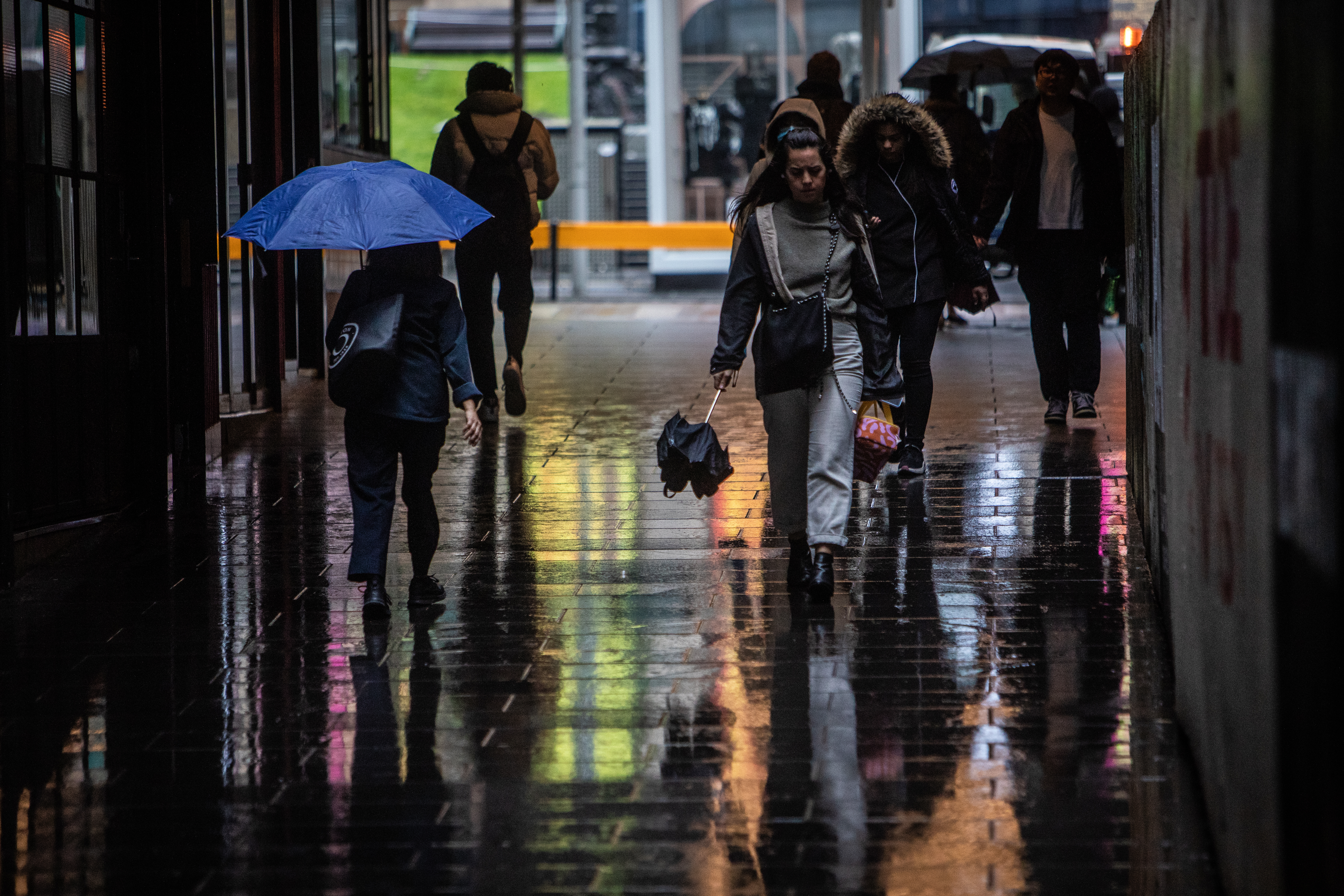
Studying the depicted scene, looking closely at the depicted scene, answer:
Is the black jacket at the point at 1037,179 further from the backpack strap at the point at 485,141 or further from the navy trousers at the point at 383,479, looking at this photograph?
the navy trousers at the point at 383,479

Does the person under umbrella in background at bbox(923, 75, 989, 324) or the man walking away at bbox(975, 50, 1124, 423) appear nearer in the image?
the man walking away at bbox(975, 50, 1124, 423)

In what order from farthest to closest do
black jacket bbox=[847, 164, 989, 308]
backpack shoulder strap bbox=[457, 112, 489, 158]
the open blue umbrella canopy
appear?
1. backpack shoulder strap bbox=[457, 112, 489, 158]
2. black jacket bbox=[847, 164, 989, 308]
3. the open blue umbrella canopy

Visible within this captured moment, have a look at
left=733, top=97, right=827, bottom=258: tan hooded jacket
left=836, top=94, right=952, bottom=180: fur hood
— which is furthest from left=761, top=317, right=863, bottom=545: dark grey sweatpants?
left=836, top=94, right=952, bottom=180: fur hood

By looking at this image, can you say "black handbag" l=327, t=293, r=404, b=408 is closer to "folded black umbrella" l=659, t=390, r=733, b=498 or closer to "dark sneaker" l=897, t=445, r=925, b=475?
"folded black umbrella" l=659, t=390, r=733, b=498

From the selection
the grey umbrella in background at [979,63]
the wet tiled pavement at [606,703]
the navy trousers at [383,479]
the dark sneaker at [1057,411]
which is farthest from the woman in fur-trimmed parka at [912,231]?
the grey umbrella in background at [979,63]

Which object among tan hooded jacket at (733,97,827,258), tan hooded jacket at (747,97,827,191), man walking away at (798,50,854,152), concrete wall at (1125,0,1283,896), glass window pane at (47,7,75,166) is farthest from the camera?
man walking away at (798,50,854,152)

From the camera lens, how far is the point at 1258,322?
304cm

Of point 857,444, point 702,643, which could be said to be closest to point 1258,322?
point 702,643

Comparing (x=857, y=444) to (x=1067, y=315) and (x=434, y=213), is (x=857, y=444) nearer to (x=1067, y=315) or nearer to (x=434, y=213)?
(x=434, y=213)

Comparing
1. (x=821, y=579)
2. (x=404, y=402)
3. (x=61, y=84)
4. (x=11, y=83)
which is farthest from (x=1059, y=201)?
(x=11, y=83)

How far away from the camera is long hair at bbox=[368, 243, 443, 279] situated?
6531 mm

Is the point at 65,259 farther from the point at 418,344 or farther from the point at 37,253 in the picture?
the point at 418,344

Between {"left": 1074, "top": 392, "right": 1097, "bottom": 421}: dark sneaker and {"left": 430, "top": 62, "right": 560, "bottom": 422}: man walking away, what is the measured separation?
350cm

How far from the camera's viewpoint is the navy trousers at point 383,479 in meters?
6.59
